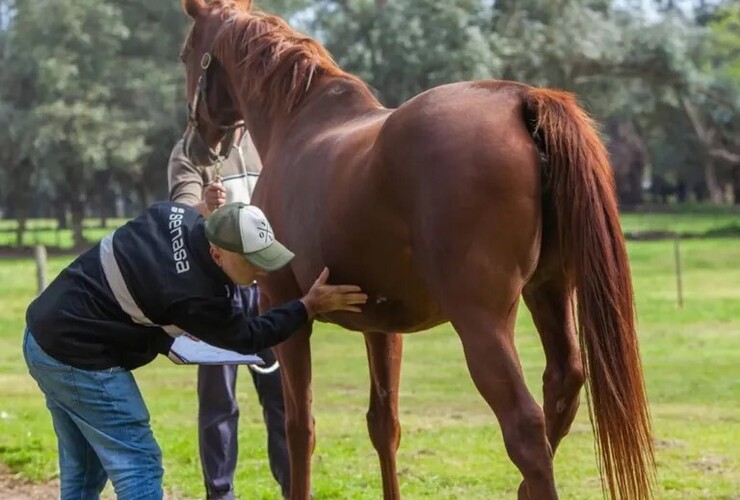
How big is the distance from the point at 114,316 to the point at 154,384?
7.44 metres

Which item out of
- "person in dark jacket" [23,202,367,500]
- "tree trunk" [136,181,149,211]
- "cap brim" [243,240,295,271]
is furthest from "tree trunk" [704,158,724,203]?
"cap brim" [243,240,295,271]

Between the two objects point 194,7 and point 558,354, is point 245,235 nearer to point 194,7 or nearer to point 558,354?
point 558,354

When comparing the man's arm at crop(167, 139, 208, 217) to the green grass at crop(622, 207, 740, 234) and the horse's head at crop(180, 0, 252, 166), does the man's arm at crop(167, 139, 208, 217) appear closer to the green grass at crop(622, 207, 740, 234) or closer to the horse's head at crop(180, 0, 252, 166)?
the horse's head at crop(180, 0, 252, 166)

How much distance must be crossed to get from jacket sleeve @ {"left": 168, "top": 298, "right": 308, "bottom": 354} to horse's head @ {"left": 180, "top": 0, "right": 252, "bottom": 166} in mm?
1961

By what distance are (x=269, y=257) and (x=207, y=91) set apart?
220 centimetres

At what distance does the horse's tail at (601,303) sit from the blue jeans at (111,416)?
1487 mm

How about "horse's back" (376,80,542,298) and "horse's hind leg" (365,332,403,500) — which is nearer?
"horse's back" (376,80,542,298)

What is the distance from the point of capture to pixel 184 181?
17.3ft

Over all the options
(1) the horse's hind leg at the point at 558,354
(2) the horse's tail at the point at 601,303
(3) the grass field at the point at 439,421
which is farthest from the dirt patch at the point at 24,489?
(2) the horse's tail at the point at 601,303

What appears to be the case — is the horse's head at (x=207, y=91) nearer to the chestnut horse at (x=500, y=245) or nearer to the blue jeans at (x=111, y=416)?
the chestnut horse at (x=500, y=245)

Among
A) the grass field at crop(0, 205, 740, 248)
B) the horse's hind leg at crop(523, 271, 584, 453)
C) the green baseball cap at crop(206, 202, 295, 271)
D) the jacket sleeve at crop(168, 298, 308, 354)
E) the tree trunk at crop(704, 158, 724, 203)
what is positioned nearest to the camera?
the green baseball cap at crop(206, 202, 295, 271)

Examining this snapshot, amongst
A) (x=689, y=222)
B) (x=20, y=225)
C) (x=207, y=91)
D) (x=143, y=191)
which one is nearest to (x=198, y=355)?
(x=207, y=91)

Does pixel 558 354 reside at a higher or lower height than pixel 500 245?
lower

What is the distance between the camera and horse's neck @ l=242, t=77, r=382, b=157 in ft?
14.7
